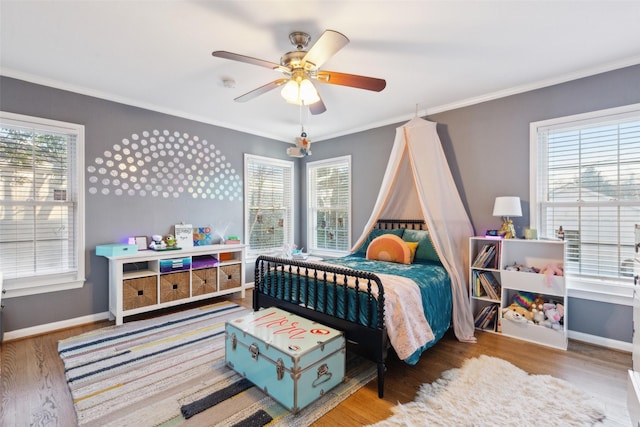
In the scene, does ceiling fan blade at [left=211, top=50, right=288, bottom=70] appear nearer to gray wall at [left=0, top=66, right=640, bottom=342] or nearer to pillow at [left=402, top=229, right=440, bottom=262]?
gray wall at [left=0, top=66, right=640, bottom=342]

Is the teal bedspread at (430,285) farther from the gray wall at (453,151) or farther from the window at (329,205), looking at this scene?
the window at (329,205)

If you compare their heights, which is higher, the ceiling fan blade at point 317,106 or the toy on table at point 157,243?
the ceiling fan blade at point 317,106

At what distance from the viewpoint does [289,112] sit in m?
4.05

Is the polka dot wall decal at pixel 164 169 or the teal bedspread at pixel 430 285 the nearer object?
the teal bedspread at pixel 430 285

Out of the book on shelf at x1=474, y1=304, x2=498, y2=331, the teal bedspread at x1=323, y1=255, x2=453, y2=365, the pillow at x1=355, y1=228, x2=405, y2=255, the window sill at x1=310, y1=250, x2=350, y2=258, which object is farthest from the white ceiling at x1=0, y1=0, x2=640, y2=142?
the window sill at x1=310, y1=250, x2=350, y2=258

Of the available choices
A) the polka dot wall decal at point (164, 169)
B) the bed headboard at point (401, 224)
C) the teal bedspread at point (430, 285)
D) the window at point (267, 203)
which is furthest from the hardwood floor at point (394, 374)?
the window at point (267, 203)

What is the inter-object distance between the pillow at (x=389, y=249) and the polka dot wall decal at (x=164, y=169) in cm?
235

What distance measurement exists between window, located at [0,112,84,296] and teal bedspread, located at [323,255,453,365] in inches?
120

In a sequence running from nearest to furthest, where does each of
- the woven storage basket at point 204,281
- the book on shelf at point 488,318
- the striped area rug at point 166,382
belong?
the striped area rug at point 166,382 → the book on shelf at point 488,318 → the woven storage basket at point 204,281

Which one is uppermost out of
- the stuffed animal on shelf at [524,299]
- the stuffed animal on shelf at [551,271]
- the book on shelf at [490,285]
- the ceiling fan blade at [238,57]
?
the ceiling fan blade at [238,57]

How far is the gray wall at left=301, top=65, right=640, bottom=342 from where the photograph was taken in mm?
2785

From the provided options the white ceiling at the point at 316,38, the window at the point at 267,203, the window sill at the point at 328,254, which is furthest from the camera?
the window sill at the point at 328,254

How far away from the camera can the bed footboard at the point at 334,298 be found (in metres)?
2.13

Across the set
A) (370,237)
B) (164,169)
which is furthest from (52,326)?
(370,237)
